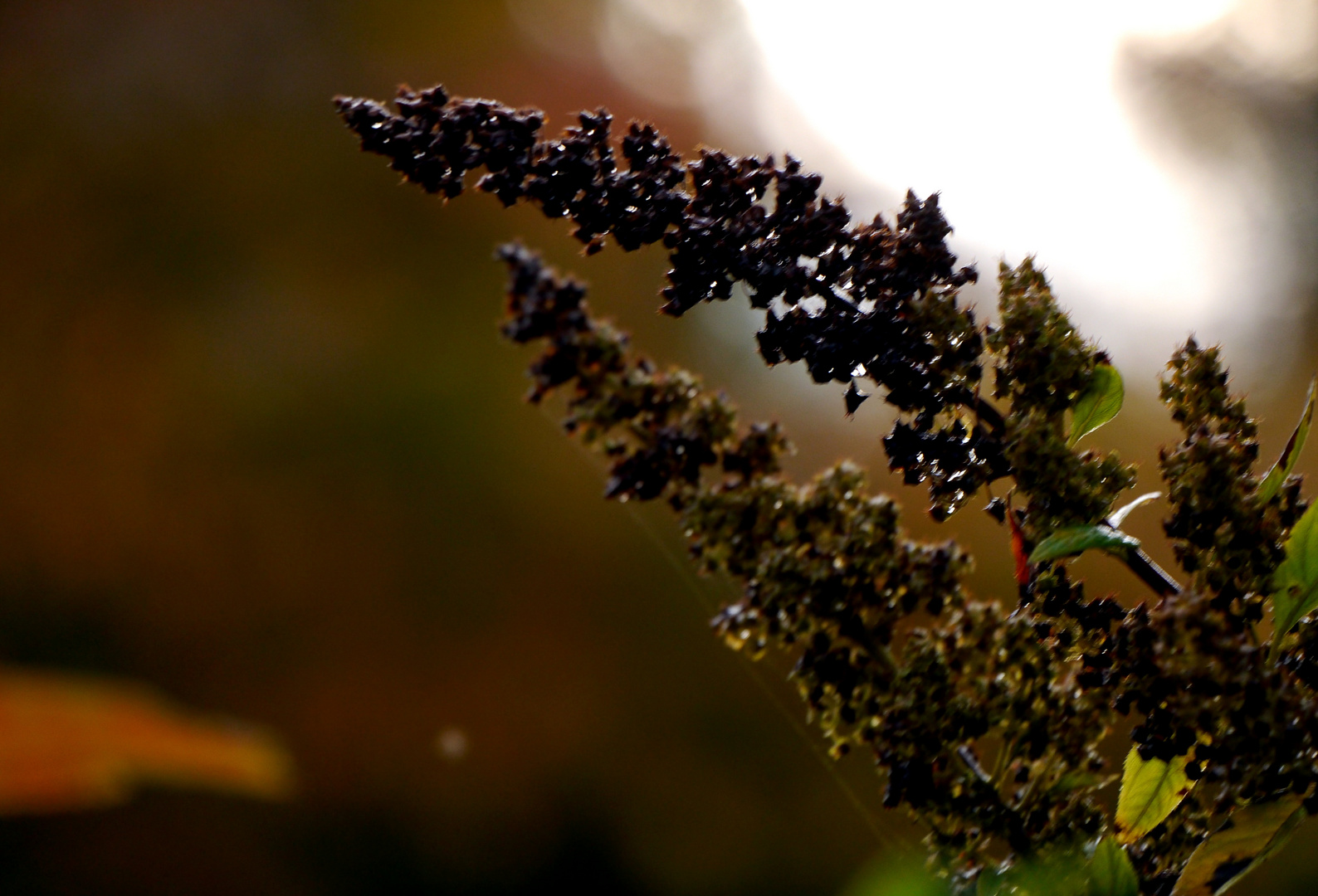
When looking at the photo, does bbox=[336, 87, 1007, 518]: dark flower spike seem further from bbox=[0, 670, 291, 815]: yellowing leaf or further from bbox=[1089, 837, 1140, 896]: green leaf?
bbox=[0, 670, 291, 815]: yellowing leaf

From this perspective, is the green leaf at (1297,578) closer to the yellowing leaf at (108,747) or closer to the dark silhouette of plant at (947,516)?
the dark silhouette of plant at (947,516)

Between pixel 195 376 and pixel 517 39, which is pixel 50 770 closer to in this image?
pixel 195 376

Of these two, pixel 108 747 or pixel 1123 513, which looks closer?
Result: pixel 1123 513

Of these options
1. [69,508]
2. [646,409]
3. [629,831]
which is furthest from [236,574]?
[646,409]

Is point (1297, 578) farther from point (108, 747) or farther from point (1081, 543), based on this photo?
point (108, 747)

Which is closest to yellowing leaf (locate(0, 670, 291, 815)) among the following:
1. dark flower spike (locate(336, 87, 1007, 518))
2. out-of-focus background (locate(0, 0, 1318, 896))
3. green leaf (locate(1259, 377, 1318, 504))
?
out-of-focus background (locate(0, 0, 1318, 896))

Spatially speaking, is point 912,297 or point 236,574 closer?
point 912,297

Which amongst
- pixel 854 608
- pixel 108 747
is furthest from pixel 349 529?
pixel 854 608

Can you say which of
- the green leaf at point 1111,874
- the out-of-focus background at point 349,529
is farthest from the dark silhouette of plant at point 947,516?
the out-of-focus background at point 349,529
